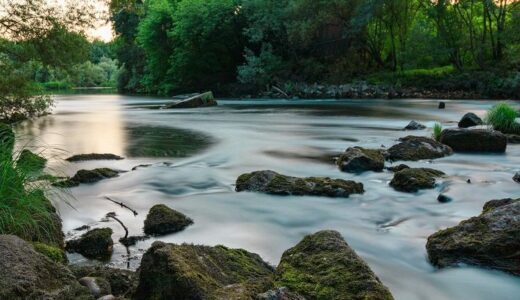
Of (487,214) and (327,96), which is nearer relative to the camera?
(487,214)

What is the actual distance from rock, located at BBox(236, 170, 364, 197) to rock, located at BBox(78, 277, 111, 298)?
16.3 feet

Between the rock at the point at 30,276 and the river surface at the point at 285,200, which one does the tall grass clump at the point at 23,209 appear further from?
the rock at the point at 30,276

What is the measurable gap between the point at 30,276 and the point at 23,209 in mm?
2285

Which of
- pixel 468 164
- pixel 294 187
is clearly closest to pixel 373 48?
pixel 468 164

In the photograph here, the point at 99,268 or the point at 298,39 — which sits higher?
the point at 298,39

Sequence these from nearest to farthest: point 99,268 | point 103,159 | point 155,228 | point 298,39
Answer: point 99,268, point 155,228, point 103,159, point 298,39

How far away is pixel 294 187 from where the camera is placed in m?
8.94

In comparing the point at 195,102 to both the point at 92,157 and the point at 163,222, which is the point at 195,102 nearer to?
the point at 92,157

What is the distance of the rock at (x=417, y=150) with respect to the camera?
12048 millimetres

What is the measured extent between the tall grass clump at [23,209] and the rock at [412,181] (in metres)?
5.90

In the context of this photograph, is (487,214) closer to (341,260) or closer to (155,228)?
(341,260)

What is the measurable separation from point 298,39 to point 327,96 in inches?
293

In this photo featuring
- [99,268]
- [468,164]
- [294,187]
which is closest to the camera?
[99,268]

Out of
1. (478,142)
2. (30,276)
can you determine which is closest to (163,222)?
A: (30,276)
